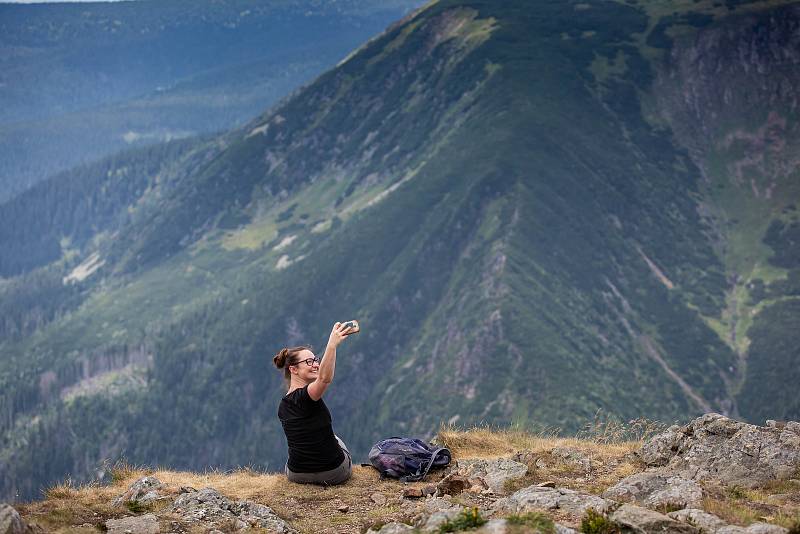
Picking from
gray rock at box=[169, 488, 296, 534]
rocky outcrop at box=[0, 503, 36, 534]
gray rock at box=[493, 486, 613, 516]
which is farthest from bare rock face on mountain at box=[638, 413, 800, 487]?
rocky outcrop at box=[0, 503, 36, 534]

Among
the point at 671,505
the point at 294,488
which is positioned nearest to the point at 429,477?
the point at 294,488

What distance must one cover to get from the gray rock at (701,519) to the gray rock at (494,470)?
19.8ft

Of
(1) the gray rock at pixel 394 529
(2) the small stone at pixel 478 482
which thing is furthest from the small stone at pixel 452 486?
(1) the gray rock at pixel 394 529

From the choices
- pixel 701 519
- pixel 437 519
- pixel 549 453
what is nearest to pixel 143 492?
pixel 437 519

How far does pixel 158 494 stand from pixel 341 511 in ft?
17.2

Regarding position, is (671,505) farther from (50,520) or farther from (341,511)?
(50,520)

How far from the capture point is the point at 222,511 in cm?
2456

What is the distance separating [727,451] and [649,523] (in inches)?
324

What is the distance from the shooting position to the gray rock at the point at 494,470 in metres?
26.9

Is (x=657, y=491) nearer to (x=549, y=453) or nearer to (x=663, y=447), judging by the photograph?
(x=663, y=447)

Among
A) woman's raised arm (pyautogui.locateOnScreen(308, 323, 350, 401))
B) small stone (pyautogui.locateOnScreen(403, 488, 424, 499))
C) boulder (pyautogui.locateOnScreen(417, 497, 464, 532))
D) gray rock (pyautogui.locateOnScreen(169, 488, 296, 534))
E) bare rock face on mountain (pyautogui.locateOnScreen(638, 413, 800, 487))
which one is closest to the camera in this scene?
boulder (pyautogui.locateOnScreen(417, 497, 464, 532))

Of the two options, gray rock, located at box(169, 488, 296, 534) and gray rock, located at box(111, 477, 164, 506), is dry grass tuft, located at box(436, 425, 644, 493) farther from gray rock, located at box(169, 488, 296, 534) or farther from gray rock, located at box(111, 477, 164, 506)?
gray rock, located at box(111, 477, 164, 506)

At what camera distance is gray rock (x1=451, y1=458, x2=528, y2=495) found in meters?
26.9

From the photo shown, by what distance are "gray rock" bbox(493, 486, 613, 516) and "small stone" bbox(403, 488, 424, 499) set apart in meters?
3.08
